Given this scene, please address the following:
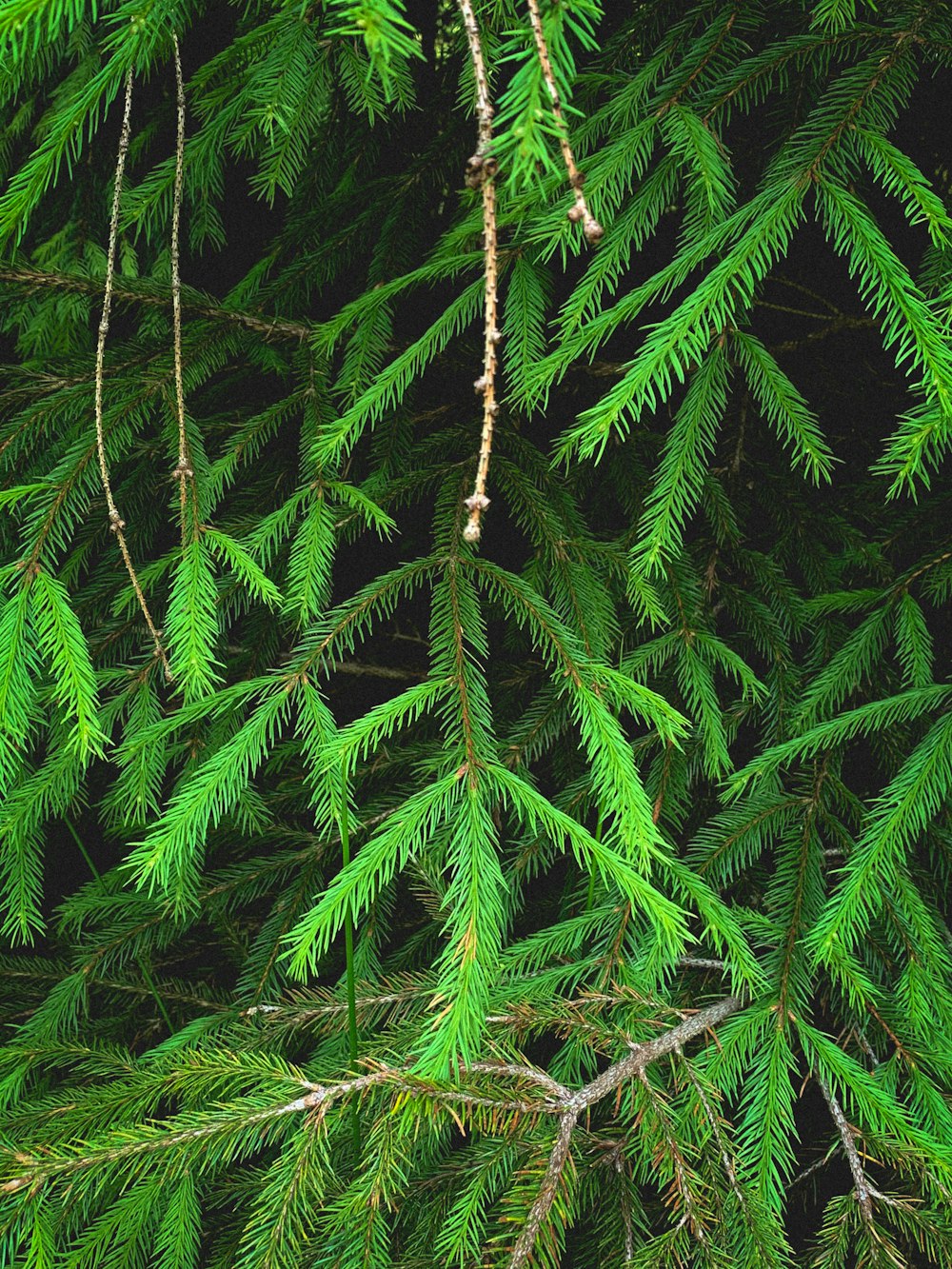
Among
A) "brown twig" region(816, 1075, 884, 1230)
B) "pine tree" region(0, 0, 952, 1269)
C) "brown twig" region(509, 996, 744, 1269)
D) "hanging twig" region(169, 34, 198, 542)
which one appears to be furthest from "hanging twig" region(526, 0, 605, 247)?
"brown twig" region(816, 1075, 884, 1230)

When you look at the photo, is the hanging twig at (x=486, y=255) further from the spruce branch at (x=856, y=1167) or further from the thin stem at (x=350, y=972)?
the spruce branch at (x=856, y=1167)

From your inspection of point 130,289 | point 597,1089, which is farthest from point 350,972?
point 130,289

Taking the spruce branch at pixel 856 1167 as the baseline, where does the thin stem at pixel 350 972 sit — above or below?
above

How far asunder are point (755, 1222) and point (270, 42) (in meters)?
1.68

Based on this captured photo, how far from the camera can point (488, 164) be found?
0.70 m

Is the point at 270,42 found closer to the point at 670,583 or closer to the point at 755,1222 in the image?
the point at 670,583

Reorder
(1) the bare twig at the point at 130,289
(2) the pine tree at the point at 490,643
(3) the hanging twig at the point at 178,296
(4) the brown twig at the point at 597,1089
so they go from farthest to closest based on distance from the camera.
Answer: (1) the bare twig at the point at 130,289 → (3) the hanging twig at the point at 178,296 → (2) the pine tree at the point at 490,643 → (4) the brown twig at the point at 597,1089

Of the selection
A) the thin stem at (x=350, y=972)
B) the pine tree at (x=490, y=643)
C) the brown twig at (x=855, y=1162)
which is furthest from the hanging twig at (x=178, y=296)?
the brown twig at (x=855, y=1162)

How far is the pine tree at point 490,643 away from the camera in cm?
116

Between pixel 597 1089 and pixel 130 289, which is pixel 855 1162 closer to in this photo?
pixel 597 1089

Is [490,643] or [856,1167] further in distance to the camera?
[490,643]

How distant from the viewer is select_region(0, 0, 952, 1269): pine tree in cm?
116

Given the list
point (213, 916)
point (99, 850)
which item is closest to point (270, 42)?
point (213, 916)

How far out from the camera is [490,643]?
206 centimetres
